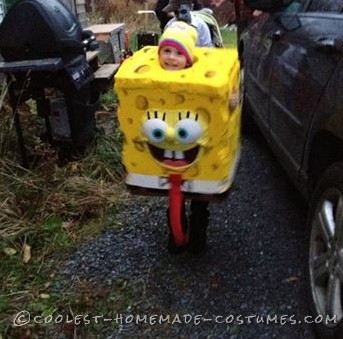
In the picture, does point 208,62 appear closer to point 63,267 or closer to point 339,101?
point 339,101

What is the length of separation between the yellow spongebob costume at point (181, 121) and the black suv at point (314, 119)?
1.29 ft

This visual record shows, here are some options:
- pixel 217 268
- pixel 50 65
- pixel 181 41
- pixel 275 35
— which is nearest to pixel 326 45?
pixel 181 41

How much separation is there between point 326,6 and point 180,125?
1.32 m

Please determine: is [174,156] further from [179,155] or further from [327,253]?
[327,253]

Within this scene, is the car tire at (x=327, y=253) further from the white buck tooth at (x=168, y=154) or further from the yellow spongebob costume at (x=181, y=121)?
the white buck tooth at (x=168, y=154)

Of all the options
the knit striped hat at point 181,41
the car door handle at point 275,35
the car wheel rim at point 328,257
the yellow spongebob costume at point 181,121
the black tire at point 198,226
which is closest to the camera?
the car wheel rim at point 328,257

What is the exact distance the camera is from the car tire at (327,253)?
2.13 meters

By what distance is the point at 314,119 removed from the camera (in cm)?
243

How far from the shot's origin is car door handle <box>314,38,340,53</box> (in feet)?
7.55

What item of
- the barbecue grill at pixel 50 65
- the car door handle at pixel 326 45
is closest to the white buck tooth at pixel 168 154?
the car door handle at pixel 326 45

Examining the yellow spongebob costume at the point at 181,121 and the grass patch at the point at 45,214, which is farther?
the grass patch at the point at 45,214

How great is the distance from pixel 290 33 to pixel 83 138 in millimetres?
1976

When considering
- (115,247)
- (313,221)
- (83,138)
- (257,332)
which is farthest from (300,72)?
(83,138)

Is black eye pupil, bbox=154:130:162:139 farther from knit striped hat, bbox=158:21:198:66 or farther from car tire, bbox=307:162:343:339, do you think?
car tire, bbox=307:162:343:339
